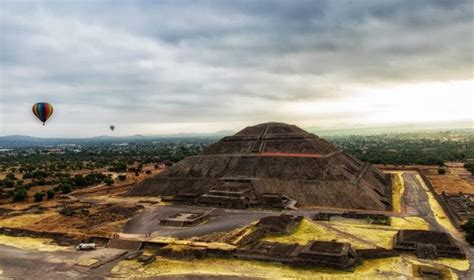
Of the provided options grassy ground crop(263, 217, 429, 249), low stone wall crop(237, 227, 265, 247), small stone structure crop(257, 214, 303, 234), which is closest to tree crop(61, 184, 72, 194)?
small stone structure crop(257, 214, 303, 234)

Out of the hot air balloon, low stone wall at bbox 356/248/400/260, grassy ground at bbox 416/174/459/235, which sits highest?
the hot air balloon

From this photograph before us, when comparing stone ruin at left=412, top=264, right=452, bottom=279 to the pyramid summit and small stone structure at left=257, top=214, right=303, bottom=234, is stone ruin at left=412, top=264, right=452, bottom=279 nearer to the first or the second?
small stone structure at left=257, top=214, right=303, bottom=234

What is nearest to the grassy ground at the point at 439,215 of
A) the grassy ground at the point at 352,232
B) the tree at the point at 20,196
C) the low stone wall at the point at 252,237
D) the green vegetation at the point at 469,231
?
the green vegetation at the point at 469,231

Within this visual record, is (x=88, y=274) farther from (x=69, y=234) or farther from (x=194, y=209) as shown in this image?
(x=194, y=209)

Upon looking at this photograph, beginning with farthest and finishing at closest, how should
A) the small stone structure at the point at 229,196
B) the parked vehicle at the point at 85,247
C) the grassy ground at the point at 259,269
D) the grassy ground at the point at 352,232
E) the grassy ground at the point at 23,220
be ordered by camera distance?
the small stone structure at the point at 229,196 < the grassy ground at the point at 23,220 < the grassy ground at the point at 352,232 < the parked vehicle at the point at 85,247 < the grassy ground at the point at 259,269

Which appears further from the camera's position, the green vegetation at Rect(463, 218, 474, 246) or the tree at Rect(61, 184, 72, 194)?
the tree at Rect(61, 184, 72, 194)

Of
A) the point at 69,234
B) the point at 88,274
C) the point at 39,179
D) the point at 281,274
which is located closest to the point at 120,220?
the point at 69,234

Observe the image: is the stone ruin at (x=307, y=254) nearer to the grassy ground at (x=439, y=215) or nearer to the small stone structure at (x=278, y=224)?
the small stone structure at (x=278, y=224)

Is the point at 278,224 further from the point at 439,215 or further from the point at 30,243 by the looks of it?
the point at 30,243
